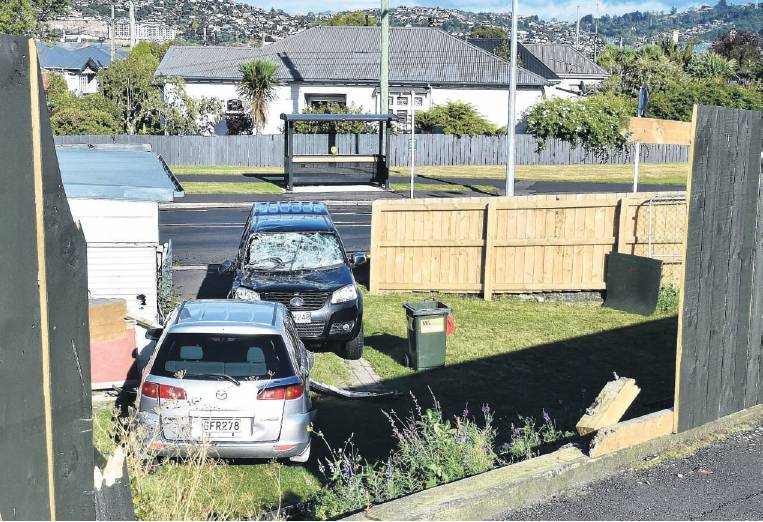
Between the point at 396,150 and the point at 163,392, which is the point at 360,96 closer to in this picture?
the point at 396,150

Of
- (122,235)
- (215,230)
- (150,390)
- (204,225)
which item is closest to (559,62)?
(204,225)

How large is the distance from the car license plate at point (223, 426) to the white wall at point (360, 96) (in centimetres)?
4794

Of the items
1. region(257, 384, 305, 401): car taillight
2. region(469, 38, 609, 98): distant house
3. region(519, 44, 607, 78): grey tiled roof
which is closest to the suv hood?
region(257, 384, 305, 401): car taillight

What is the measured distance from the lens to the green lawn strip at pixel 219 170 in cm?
4471

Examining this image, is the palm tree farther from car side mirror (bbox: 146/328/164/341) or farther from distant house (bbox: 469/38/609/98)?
car side mirror (bbox: 146/328/164/341)

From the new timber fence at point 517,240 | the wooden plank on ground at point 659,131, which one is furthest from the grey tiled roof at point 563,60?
the wooden plank on ground at point 659,131

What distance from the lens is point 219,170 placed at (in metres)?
46.3

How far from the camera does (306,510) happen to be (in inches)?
277

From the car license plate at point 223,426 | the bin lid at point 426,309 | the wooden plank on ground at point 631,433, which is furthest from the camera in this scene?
the bin lid at point 426,309

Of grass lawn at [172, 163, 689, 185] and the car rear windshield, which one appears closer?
the car rear windshield

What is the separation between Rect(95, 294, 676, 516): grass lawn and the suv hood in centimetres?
101

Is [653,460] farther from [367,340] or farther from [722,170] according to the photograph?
[367,340]

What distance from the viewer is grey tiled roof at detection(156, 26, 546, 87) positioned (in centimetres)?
5756

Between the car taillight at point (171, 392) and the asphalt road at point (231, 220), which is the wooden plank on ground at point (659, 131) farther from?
the asphalt road at point (231, 220)
